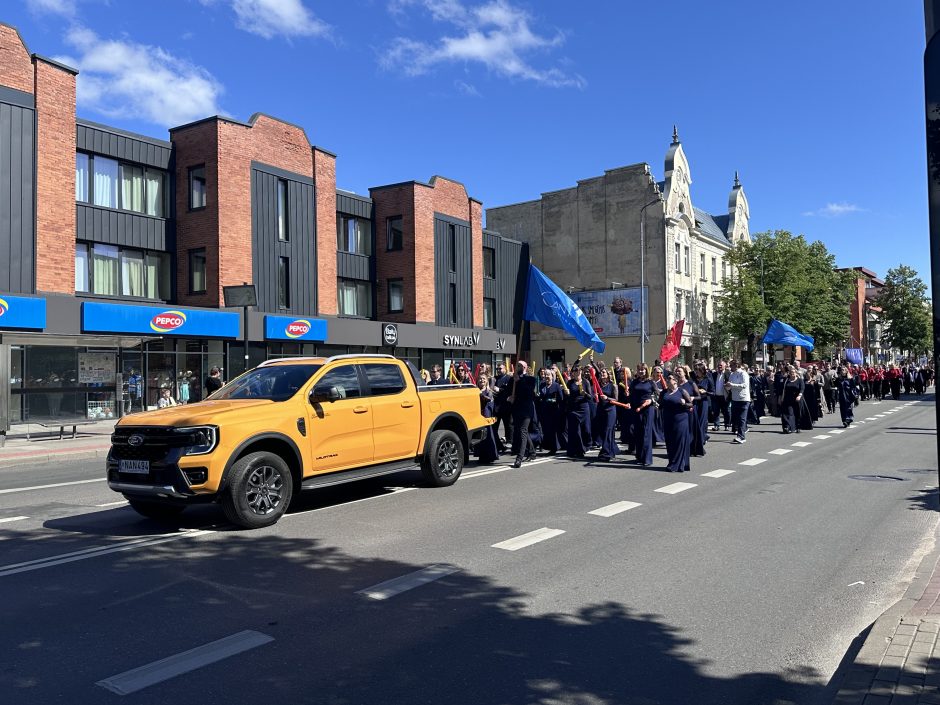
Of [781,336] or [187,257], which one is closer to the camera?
[187,257]

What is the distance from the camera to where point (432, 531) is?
23.8 ft

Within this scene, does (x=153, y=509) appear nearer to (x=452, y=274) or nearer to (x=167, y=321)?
(x=167, y=321)

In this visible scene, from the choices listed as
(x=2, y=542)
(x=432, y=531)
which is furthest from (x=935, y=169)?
(x=2, y=542)

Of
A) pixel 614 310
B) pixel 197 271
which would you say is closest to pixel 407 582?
pixel 197 271

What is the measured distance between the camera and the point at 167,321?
77.9 feet

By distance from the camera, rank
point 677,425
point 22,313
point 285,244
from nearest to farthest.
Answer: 1. point 677,425
2. point 22,313
3. point 285,244

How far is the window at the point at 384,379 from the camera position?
905 cm

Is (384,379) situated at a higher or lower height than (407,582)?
higher

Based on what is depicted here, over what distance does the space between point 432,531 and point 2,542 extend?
4077mm

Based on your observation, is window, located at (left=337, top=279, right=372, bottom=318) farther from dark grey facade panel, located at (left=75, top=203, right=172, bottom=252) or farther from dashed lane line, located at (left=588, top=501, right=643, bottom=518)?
dashed lane line, located at (left=588, top=501, right=643, bottom=518)

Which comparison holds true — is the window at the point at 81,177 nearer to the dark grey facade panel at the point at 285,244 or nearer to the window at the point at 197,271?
the window at the point at 197,271

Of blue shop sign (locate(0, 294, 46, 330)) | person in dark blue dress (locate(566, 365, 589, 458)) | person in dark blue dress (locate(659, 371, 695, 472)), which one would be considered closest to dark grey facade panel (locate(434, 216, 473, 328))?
blue shop sign (locate(0, 294, 46, 330))

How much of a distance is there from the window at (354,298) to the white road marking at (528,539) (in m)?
28.0

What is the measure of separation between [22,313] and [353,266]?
16.2 m
